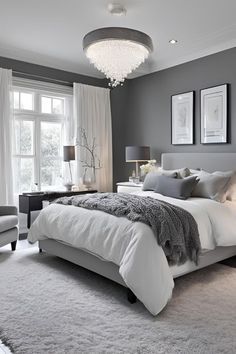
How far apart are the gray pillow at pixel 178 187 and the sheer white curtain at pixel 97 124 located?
221 centimetres

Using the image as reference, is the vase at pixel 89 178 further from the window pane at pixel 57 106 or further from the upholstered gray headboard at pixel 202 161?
the upholstered gray headboard at pixel 202 161

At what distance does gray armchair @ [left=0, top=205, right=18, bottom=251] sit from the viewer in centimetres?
387

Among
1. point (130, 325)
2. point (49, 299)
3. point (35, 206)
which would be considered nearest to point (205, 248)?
point (130, 325)

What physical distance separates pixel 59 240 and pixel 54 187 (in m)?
2.32

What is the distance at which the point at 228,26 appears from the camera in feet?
13.7

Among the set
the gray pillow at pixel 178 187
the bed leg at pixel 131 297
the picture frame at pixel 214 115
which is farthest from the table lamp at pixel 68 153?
the bed leg at pixel 131 297

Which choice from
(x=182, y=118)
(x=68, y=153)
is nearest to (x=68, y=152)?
(x=68, y=153)

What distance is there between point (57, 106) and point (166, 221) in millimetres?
3771

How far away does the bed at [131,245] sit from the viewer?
8.18ft

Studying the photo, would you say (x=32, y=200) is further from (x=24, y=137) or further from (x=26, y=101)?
(x=26, y=101)

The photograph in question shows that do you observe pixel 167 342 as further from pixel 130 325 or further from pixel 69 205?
pixel 69 205

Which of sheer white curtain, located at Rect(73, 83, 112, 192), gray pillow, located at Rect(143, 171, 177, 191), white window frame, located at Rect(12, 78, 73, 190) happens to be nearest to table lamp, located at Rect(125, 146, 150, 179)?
sheer white curtain, located at Rect(73, 83, 112, 192)

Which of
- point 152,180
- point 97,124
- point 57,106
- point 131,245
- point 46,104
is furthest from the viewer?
point 97,124

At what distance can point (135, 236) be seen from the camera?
2641 mm
